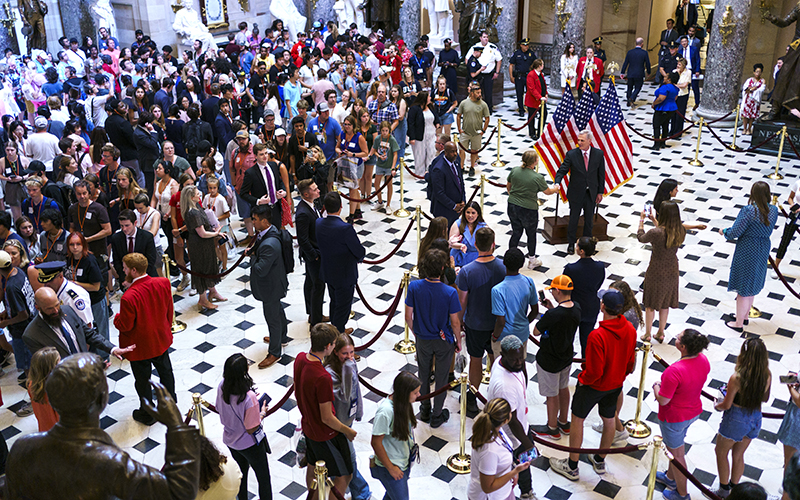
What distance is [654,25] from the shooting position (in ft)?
73.9

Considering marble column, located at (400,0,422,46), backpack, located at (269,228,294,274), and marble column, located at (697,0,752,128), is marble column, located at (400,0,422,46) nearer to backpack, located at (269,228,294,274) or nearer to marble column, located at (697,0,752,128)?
marble column, located at (697,0,752,128)

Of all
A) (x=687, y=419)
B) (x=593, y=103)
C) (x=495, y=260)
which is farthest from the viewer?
(x=593, y=103)

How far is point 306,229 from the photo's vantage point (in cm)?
748

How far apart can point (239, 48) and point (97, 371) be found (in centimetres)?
1831

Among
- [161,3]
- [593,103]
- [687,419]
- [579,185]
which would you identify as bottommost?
[687,419]

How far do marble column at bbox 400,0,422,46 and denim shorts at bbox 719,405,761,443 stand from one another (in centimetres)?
1820

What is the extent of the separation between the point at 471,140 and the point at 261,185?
4724mm

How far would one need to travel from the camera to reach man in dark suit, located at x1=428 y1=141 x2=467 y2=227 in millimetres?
8875

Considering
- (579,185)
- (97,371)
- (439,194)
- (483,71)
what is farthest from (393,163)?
(97,371)

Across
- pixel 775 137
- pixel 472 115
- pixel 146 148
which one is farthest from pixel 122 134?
pixel 775 137

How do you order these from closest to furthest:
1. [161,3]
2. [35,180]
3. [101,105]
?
1. [35,180]
2. [101,105]
3. [161,3]

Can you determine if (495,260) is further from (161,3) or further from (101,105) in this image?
(161,3)

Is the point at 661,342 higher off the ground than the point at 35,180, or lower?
lower

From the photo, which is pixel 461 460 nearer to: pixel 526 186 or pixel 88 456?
pixel 88 456
